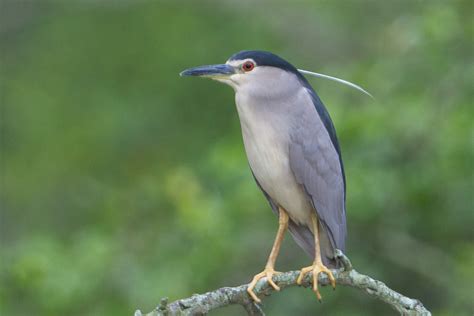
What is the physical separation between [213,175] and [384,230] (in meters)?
1.55

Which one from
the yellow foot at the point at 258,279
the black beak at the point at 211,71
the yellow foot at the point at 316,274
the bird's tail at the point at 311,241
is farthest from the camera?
the bird's tail at the point at 311,241

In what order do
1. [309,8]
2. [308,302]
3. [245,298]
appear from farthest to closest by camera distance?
[309,8]
[308,302]
[245,298]

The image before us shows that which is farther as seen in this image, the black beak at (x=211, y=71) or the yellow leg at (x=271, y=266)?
the black beak at (x=211, y=71)

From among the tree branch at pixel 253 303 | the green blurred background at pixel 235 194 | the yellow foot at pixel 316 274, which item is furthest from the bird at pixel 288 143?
the green blurred background at pixel 235 194

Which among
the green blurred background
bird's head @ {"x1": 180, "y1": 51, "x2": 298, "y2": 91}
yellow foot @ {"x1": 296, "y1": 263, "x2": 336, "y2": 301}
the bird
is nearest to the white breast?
the bird

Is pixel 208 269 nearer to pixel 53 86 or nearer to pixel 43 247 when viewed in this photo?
pixel 43 247

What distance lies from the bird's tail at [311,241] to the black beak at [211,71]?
82cm

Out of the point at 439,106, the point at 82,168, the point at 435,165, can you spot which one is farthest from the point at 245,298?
the point at 82,168

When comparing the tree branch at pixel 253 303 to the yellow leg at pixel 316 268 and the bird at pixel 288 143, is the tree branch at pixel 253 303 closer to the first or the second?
the yellow leg at pixel 316 268

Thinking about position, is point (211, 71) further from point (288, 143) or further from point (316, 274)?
point (316, 274)

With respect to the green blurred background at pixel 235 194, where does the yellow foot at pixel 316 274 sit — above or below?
below

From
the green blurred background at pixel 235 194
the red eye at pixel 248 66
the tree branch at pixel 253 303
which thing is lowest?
the tree branch at pixel 253 303

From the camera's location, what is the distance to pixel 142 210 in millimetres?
6965

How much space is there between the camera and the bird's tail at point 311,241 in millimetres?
4480
